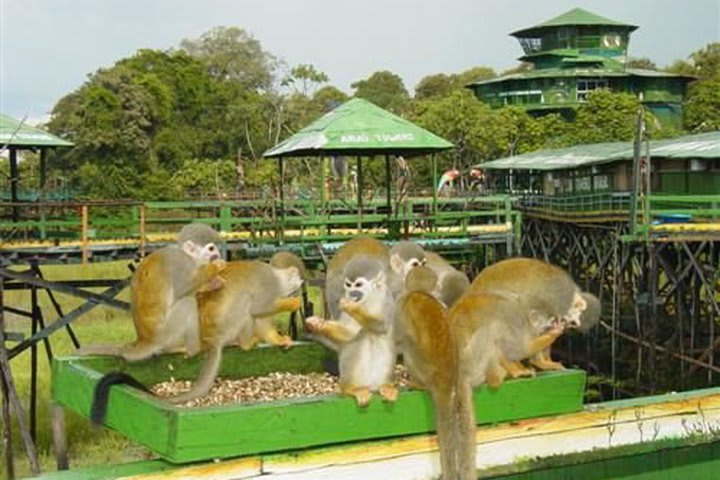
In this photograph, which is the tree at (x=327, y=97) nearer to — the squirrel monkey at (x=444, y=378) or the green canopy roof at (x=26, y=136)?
the green canopy roof at (x=26, y=136)

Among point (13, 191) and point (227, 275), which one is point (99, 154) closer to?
point (13, 191)

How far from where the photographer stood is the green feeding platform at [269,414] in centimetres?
349

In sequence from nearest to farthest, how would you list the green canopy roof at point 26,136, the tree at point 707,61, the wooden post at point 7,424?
the wooden post at point 7,424 → the green canopy roof at point 26,136 → the tree at point 707,61

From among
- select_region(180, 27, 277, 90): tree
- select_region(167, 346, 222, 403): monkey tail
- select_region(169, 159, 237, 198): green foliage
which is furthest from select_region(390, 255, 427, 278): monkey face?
select_region(180, 27, 277, 90): tree

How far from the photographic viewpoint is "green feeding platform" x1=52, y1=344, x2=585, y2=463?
3490 mm

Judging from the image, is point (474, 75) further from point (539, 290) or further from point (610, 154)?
point (539, 290)

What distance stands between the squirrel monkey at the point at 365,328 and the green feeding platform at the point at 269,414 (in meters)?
0.20

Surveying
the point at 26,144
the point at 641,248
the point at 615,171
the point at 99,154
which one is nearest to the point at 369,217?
the point at 26,144

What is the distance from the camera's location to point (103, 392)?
3930mm

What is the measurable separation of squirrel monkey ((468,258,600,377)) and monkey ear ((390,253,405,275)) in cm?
73

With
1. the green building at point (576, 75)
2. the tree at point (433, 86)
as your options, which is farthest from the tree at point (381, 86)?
the green building at point (576, 75)

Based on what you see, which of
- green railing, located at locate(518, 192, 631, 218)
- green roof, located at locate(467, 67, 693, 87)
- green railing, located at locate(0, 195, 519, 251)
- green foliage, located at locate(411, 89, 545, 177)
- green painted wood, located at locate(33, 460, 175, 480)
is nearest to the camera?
green painted wood, located at locate(33, 460, 175, 480)

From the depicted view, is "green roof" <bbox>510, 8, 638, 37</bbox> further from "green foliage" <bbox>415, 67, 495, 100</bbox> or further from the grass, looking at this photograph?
the grass

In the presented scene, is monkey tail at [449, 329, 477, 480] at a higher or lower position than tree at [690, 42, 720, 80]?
lower
